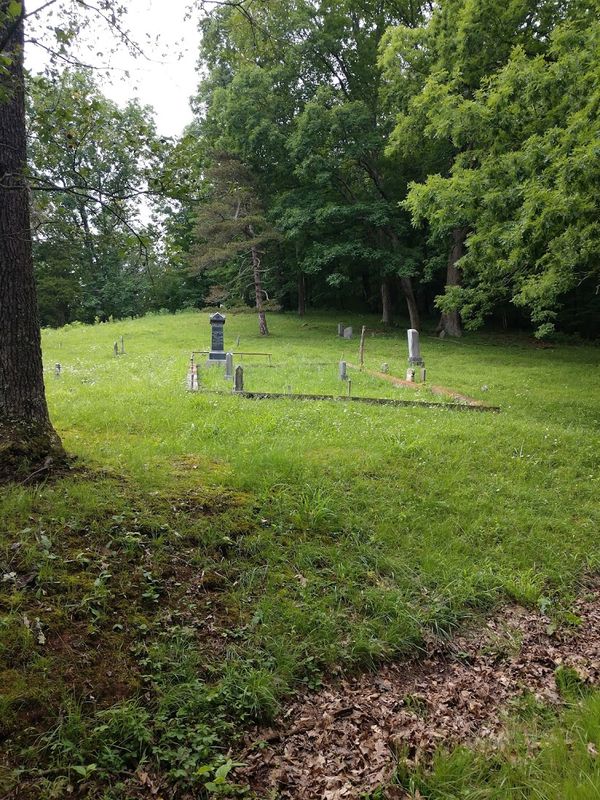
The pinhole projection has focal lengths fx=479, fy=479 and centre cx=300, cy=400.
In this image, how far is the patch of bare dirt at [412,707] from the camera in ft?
9.23

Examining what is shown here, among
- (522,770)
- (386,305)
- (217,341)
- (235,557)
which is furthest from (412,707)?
(386,305)

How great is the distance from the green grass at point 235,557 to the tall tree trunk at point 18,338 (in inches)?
18.3

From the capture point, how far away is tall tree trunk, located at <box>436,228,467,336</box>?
23812mm

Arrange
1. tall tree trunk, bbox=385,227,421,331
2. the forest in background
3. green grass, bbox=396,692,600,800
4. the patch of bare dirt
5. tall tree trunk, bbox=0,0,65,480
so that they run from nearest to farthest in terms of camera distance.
A: green grass, bbox=396,692,600,800 < the patch of bare dirt < the forest in background < tall tree trunk, bbox=0,0,65,480 < tall tree trunk, bbox=385,227,421,331

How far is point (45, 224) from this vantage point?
4094mm

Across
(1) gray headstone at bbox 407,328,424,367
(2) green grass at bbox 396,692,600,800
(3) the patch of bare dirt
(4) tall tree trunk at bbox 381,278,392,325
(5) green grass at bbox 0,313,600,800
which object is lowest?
(3) the patch of bare dirt

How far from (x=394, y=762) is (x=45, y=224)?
15.6ft

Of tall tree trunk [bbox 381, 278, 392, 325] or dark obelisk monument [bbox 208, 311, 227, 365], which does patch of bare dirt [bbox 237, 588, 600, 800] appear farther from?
tall tree trunk [bbox 381, 278, 392, 325]

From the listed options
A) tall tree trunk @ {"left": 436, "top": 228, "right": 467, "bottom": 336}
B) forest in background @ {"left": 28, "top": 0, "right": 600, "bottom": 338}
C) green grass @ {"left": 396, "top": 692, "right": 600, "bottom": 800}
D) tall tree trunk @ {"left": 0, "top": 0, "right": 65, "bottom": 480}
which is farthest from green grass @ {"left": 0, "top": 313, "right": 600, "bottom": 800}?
tall tree trunk @ {"left": 436, "top": 228, "right": 467, "bottom": 336}

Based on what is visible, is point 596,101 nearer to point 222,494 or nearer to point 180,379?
point 222,494

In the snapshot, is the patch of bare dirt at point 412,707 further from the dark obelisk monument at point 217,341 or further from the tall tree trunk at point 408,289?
the tall tree trunk at point 408,289

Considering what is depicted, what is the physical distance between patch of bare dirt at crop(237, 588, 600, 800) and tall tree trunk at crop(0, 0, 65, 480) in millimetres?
3494

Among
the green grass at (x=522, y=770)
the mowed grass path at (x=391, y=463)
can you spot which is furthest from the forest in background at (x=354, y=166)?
the green grass at (x=522, y=770)

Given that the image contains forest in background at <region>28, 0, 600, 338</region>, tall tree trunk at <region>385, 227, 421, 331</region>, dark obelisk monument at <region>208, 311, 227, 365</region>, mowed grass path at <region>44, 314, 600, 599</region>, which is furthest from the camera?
tall tree trunk at <region>385, 227, 421, 331</region>
